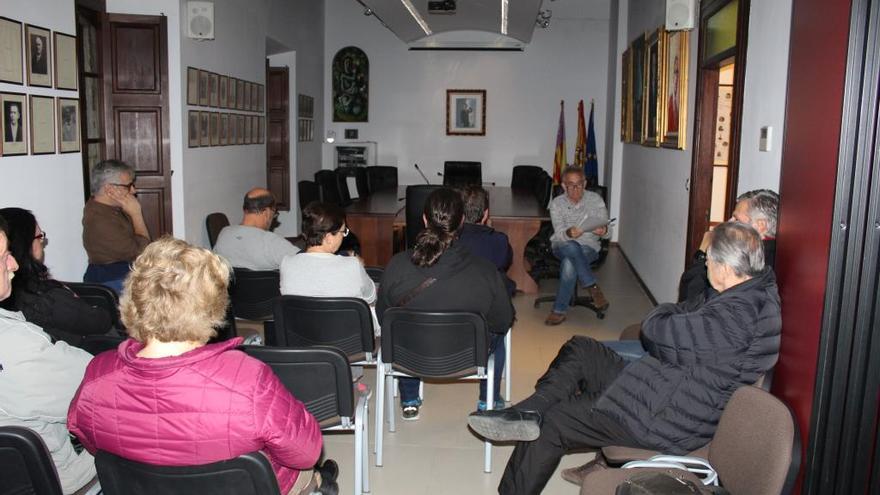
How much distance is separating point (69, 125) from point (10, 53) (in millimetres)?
818

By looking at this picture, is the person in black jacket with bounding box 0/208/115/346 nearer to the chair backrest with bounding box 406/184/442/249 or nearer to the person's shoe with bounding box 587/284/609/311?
the chair backrest with bounding box 406/184/442/249

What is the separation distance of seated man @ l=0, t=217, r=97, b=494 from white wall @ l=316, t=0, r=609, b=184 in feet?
32.4

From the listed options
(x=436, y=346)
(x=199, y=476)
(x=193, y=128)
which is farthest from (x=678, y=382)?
(x=193, y=128)

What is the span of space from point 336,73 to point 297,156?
84.3 inches

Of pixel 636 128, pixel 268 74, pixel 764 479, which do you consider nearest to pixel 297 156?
pixel 268 74

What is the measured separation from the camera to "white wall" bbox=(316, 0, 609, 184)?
11484 millimetres

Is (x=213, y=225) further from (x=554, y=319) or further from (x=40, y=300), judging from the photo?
(x=40, y=300)

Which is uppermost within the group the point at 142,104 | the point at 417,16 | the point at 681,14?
the point at 417,16

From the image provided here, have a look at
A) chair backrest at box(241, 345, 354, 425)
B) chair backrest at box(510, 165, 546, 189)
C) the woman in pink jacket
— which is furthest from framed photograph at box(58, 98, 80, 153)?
chair backrest at box(510, 165, 546, 189)

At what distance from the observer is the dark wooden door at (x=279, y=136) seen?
9.93 m

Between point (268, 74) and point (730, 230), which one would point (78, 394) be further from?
point (268, 74)

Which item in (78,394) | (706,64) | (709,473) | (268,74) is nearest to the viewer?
(78,394)

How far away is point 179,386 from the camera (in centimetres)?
172

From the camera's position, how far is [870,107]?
7.02ft
